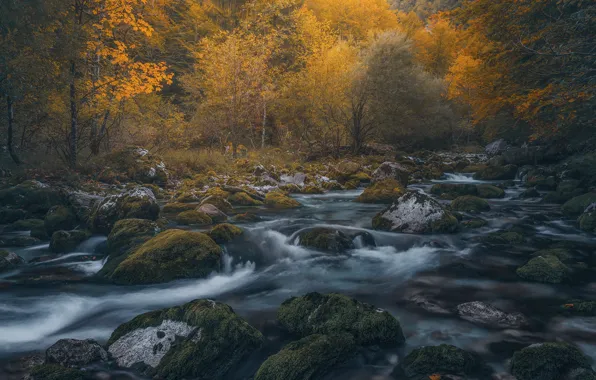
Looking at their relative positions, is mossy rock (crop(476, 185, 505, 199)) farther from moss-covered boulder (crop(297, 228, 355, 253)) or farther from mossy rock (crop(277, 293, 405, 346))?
mossy rock (crop(277, 293, 405, 346))

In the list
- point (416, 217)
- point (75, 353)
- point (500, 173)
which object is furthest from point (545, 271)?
point (500, 173)

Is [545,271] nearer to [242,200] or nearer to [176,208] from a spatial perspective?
[242,200]

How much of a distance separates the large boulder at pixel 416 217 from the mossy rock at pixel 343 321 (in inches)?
183

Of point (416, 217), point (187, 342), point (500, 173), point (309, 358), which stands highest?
point (500, 173)

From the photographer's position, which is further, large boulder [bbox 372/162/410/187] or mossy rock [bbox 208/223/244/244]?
large boulder [bbox 372/162/410/187]

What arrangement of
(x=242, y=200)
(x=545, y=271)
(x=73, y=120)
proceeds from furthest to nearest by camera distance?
(x=73, y=120) → (x=242, y=200) → (x=545, y=271)

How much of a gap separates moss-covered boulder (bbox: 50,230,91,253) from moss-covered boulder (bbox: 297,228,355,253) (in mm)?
4328

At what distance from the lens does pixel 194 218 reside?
949 centimetres

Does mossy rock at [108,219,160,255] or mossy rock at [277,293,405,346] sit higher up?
mossy rock at [108,219,160,255]

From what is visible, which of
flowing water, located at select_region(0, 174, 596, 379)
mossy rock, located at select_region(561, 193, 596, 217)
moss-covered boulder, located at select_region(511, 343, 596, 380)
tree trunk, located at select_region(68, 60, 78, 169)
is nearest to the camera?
moss-covered boulder, located at select_region(511, 343, 596, 380)

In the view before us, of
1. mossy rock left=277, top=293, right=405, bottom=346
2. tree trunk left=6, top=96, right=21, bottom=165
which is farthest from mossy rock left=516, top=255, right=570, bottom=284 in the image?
tree trunk left=6, top=96, right=21, bottom=165

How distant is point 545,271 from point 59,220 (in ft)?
31.0

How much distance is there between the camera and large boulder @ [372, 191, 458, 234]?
8922 mm

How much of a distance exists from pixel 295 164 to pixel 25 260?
1580 centimetres
